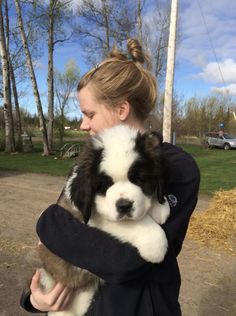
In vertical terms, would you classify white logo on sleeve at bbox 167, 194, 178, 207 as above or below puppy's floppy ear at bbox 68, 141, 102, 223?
below

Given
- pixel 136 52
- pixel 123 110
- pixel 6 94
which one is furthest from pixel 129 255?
pixel 6 94

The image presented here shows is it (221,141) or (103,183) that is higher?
(103,183)

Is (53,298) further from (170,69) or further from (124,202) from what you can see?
(170,69)

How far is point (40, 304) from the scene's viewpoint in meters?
2.27

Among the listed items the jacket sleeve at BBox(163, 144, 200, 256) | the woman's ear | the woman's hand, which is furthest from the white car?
the woman's hand

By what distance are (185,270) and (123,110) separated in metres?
4.48

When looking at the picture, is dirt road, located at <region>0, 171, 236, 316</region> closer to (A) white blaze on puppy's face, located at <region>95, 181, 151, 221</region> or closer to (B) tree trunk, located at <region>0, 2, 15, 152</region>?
(A) white blaze on puppy's face, located at <region>95, 181, 151, 221</region>

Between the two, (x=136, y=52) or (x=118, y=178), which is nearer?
(x=118, y=178)

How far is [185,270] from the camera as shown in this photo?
634 centimetres

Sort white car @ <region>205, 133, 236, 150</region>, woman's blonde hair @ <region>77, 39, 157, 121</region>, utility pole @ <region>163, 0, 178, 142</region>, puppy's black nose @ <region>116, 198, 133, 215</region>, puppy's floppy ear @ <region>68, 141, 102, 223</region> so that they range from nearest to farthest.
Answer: puppy's black nose @ <region>116, 198, 133, 215</region>
puppy's floppy ear @ <region>68, 141, 102, 223</region>
woman's blonde hair @ <region>77, 39, 157, 121</region>
utility pole @ <region>163, 0, 178, 142</region>
white car @ <region>205, 133, 236, 150</region>

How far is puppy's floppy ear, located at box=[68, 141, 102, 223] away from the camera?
1969 millimetres

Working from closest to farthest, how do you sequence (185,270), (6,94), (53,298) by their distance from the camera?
(53,298)
(185,270)
(6,94)

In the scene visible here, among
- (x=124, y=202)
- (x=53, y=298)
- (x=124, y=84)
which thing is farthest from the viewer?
(x=124, y=84)

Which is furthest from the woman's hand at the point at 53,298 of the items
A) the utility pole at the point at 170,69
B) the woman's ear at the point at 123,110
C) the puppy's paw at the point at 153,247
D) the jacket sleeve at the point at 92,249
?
the utility pole at the point at 170,69
